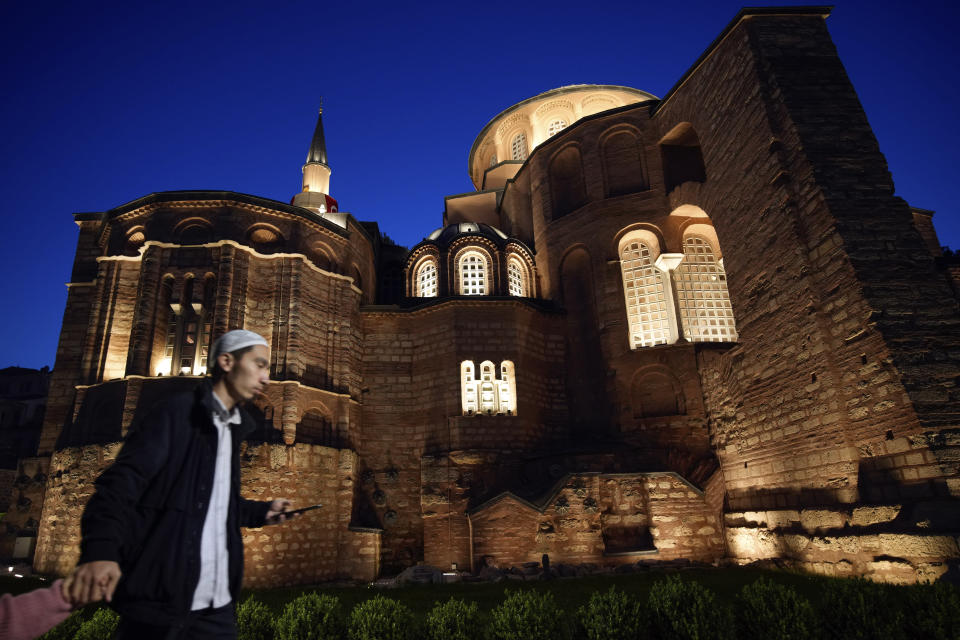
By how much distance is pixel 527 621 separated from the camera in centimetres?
572

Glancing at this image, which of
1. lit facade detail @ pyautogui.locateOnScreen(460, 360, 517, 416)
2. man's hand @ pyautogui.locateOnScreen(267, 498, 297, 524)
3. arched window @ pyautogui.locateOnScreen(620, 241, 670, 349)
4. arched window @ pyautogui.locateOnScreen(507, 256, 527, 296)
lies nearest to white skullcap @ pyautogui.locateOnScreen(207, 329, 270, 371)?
man's hand @ pyautogui.locateOnScreen(267, 498, 297, 524)

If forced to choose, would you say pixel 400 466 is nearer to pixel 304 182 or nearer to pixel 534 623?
pixel 534 623

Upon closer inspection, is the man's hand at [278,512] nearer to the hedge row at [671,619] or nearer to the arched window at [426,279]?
the hedge row at [671,619]

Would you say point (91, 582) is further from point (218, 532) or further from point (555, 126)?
point (555, 126)

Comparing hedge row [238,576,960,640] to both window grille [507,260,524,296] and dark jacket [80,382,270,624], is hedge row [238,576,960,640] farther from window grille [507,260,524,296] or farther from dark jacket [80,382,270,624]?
window grille [507,260,524,296]

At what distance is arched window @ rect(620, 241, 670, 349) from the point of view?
19.6m

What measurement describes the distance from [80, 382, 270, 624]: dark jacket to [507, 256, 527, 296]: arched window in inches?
770

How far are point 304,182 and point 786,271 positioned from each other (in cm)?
2757

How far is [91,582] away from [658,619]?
540 cm

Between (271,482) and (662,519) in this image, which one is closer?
(662,519)

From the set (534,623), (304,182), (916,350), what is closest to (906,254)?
(916,350)

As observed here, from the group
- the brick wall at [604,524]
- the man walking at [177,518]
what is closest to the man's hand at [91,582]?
the man walking at [177,518]

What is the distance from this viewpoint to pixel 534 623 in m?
5.71

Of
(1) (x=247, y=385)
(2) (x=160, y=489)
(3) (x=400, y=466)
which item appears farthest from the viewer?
(3) (x=400, y=466)
